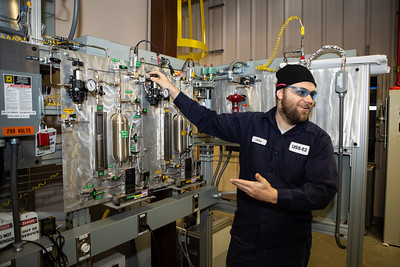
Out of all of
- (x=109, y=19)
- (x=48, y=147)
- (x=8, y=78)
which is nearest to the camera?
(x=8, y=78)

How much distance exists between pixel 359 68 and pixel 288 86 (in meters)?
0.54

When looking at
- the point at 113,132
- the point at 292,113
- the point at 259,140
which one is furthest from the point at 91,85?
the point at 292,113

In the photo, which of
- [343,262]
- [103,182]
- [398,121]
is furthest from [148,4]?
[343,262]

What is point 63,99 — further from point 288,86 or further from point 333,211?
point 333,211

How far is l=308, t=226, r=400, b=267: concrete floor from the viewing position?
9.48 ft

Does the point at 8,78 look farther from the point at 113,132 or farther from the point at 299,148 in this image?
the point at 299,148

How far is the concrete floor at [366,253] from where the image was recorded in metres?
2.89

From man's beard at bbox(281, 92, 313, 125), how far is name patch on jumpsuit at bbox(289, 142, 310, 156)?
133mm

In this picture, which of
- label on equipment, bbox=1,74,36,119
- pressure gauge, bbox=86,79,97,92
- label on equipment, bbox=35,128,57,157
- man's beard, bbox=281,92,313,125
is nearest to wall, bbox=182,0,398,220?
man's beard, bbox=281,92,313,125

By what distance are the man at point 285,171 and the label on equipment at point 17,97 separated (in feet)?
2.33

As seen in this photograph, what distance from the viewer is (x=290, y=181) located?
147 cm

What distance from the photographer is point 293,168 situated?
1454 millimetres

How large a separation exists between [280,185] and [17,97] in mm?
1384

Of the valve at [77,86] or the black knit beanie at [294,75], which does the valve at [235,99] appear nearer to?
the black knit beanie at [294,75]
